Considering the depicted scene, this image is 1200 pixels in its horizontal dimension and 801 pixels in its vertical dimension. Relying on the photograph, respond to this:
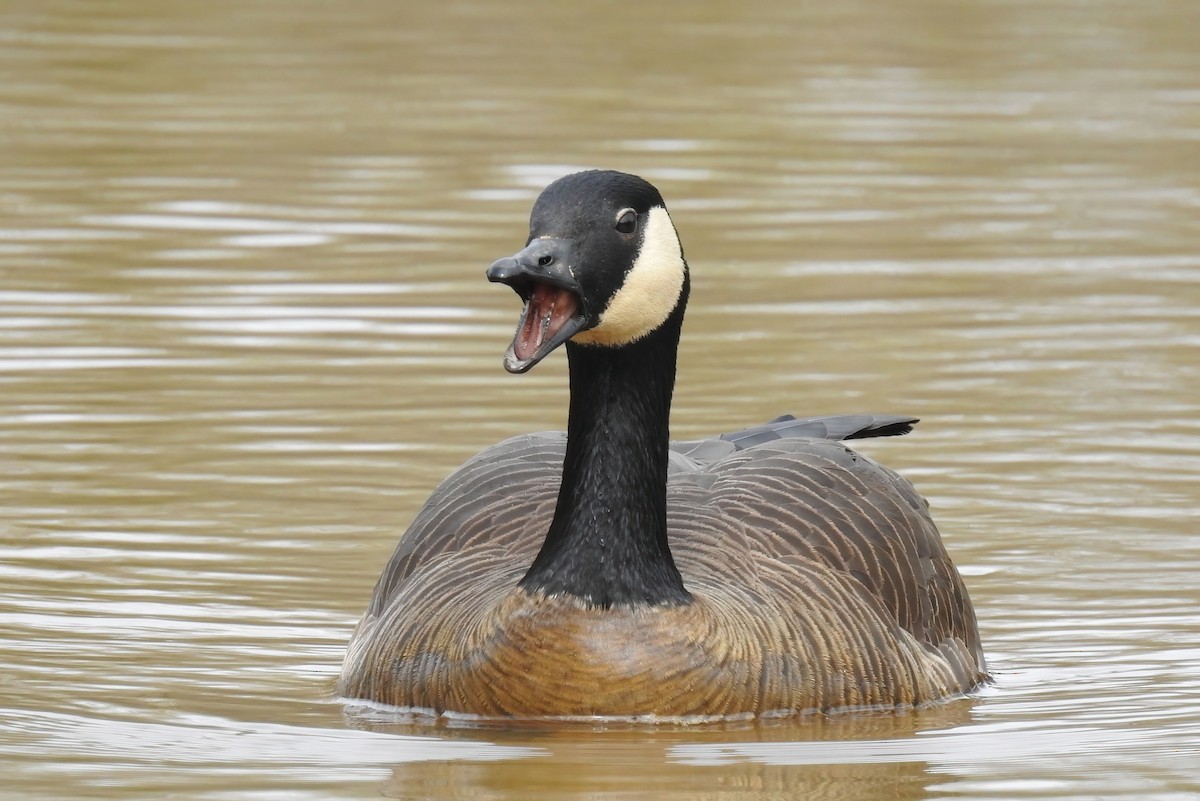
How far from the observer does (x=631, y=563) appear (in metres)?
9.25

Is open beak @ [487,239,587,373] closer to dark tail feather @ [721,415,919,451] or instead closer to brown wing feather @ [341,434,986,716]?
brown wing feather @ [341,434,986,716]

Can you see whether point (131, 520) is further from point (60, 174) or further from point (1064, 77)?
point (1064, 77)

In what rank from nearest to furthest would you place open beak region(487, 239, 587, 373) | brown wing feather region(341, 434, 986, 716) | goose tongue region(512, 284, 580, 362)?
open beak region(487, 239, 587, 373) < goose tongue region(512, 284, 580, 362) < brown wing feather region(341, 434, 986, 716)

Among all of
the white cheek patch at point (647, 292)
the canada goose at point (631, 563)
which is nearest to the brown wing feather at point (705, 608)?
the canada goose at point (631, 563)

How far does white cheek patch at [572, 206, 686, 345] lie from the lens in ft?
29.5

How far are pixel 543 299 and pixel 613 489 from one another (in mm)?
904

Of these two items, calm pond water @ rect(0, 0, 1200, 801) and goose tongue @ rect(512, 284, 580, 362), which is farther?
calm pond water @ rect(0, 0, 1200, 801)

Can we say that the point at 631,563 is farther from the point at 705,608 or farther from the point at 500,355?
the point at 500,355

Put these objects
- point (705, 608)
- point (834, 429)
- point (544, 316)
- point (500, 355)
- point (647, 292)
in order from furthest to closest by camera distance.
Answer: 1. point (500, 355)
2. point (834, 429)
3. point (705, 608)
4. point (647, 292)
5. point (544, 316)

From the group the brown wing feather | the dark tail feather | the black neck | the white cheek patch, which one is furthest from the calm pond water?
the white cheek patch

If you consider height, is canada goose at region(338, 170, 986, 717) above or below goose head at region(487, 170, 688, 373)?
below

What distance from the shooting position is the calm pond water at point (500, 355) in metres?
9.22

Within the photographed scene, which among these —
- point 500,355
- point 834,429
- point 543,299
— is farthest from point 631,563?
point 500,355

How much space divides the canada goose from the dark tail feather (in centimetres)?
35
